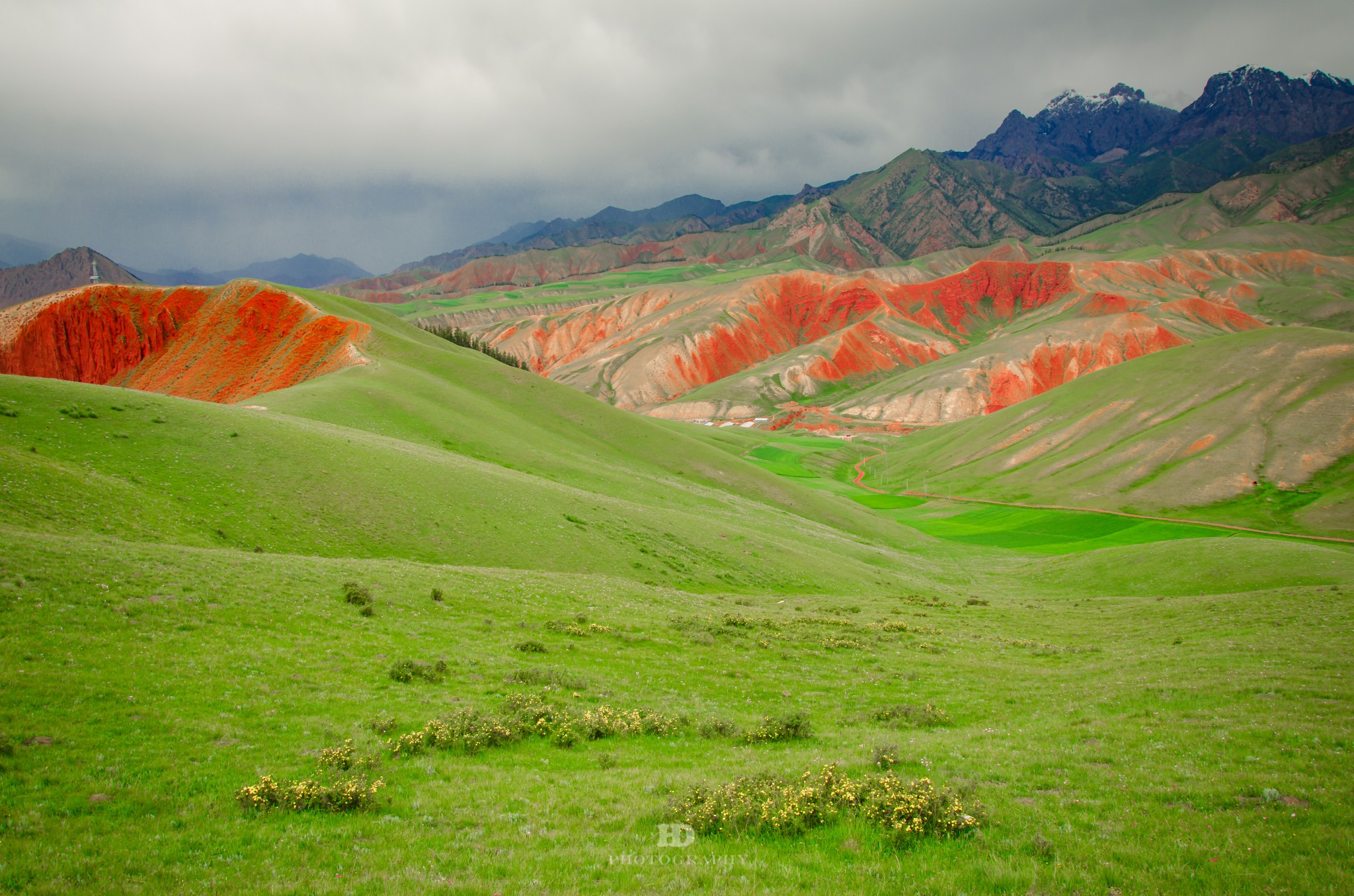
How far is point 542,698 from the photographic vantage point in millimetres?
18156

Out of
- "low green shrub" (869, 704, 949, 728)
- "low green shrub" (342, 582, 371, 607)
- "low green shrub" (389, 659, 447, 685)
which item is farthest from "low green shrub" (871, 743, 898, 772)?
"low green shrub" (342, 582, 371, 607)

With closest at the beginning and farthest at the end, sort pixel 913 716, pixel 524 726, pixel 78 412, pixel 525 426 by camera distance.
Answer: pixel 524 726 → pixel 913 716 → pixel 78 412 → pixel 525 426

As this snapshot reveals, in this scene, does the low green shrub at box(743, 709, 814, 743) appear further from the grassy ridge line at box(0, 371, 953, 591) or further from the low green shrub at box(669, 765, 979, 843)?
the grassy ridge line at box(0, 371, 953, 591)

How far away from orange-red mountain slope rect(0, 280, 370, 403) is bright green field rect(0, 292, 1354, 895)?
4772cm

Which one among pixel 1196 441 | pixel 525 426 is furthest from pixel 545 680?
pixel 1196 441

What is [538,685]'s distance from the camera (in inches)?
766

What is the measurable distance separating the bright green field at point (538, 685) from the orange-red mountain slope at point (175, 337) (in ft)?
157

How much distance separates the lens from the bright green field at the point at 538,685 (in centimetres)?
963

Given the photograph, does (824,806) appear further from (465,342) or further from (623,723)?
(465,342)

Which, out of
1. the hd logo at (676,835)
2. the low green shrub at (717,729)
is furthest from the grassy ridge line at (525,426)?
the hd logo at (676,835)

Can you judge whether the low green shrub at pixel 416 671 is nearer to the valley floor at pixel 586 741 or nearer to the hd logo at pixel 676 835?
the valley floor at pixel 586 741

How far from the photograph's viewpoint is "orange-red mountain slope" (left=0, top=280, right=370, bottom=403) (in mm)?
85312

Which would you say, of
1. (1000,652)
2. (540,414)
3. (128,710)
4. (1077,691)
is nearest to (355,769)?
(128,710)

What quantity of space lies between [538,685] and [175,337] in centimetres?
11393
